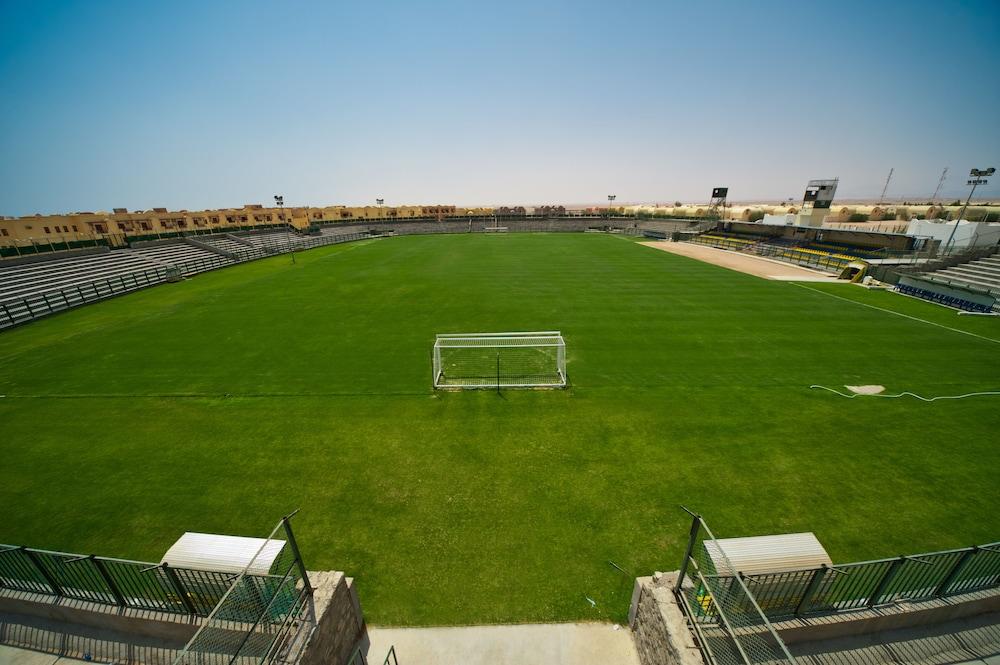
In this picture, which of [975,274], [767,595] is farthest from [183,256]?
[975,274]

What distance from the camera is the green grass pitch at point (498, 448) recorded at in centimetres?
804

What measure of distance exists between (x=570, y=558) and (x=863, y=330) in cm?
2362

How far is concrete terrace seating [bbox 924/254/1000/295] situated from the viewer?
2662 centimetres

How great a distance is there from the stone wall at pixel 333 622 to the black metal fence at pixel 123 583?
1.37 m

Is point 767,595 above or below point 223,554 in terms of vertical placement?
below

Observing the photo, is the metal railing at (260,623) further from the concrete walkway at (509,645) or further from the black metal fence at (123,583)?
the concrete walkway at (509,645)

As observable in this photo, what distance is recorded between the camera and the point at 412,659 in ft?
20.3

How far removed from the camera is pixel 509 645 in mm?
6352

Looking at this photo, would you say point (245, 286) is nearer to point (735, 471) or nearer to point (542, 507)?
point (542, 507)

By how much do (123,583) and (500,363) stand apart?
43.5 feet

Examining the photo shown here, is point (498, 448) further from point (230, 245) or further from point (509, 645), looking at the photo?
point (230, 245)

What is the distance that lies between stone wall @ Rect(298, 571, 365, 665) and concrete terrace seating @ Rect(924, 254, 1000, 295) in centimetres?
4272

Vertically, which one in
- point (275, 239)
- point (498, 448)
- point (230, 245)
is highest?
point (230, 245)

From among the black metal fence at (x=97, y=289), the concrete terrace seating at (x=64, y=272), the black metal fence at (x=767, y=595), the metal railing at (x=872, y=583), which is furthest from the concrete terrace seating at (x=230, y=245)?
the metal railing at (x=872, y=583)
